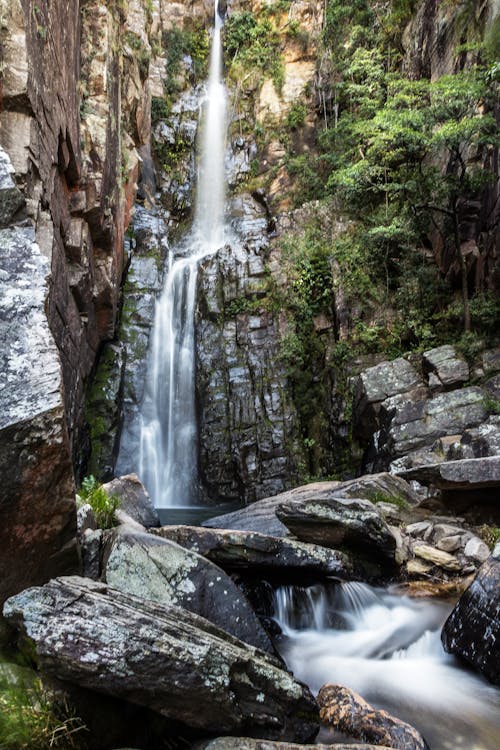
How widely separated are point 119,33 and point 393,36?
11706 millimetres

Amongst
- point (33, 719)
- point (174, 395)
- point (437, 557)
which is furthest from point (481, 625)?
point (174, 395)

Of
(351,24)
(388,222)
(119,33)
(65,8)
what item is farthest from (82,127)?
(351,24)

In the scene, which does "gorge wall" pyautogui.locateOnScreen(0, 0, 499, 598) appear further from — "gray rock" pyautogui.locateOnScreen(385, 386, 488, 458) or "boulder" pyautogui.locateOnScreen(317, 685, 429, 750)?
"boulder" pyautogui.locateOnScreen(317, 685, 429, 750)

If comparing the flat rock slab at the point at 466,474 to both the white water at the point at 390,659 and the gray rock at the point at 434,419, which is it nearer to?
the white water at the point at 390,659

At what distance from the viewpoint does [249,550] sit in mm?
5195

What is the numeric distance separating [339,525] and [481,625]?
2.14 metres

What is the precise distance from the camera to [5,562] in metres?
2.73

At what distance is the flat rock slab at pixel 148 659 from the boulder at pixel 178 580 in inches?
34.1

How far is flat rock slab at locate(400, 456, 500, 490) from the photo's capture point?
662 centimetres

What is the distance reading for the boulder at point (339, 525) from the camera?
19.4ft

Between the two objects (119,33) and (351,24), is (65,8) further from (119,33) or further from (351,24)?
(351,24)

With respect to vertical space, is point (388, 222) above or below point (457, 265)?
above

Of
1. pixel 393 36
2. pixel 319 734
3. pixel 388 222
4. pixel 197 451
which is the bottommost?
pixel 319 734

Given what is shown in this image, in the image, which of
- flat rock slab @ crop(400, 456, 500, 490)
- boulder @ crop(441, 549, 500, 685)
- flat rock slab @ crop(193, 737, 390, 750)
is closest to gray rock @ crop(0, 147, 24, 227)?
flat rock slab @ crop(193, 737, 390, 750)
